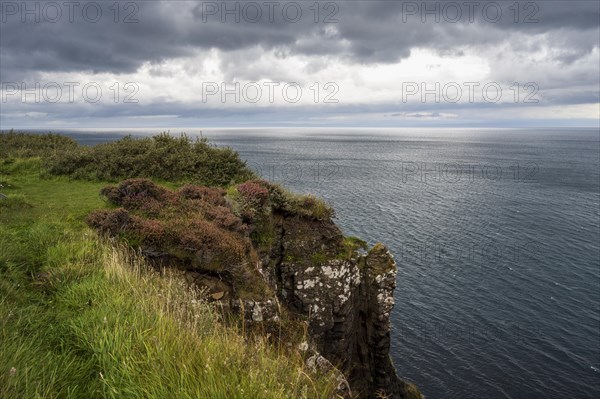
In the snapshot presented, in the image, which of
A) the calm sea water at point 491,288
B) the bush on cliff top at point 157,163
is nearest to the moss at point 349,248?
the bush on cliff top at point 157,163

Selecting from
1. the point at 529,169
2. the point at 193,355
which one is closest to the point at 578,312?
the point at 193,355

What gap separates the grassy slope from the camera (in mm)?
5297

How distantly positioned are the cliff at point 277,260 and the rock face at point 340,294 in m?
0.05

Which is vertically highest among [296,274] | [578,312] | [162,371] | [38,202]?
[38,202]

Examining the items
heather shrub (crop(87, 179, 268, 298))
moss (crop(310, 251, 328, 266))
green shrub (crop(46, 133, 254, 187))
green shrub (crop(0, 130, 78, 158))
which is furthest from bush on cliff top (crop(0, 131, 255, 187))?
heather shrub (crop(87, 179, 268, 298))

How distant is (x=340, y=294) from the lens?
18969mm

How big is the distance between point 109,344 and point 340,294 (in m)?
13.9

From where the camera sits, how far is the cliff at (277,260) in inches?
540

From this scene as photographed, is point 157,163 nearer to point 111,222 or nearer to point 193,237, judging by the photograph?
point 111,222

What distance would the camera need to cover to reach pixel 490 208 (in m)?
70.7

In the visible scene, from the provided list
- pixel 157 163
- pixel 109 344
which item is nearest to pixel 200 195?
pixel 157 163

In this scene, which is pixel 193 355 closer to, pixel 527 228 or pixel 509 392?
pixel 509 392

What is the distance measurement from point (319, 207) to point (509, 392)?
805 inches

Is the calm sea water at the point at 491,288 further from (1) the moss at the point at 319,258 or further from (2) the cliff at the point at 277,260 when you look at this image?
(1) the moss at the point at 319,258
